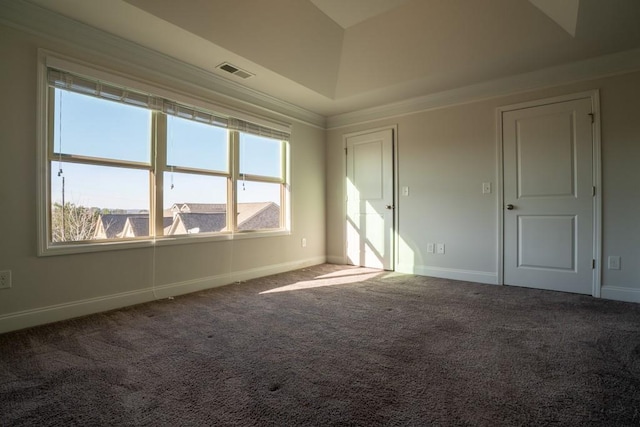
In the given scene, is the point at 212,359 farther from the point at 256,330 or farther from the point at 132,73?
the point at 132,73

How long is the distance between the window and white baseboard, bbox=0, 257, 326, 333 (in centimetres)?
48

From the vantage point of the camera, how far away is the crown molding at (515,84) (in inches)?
119

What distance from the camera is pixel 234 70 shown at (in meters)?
3.37

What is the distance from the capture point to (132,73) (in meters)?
2.89

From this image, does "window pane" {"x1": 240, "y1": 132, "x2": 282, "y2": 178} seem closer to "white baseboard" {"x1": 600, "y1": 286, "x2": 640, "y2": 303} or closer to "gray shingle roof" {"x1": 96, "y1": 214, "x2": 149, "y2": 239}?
"gray shingle roof" {"x1": 96, "y1": 214, "x2": 149, "y2": 239}

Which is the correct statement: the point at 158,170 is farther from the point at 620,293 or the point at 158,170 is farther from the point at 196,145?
the point at 620,293

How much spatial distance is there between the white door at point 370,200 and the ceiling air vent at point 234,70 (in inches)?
78.2

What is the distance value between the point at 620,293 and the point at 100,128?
16.9ft

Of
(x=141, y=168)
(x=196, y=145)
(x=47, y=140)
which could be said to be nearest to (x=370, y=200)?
(x=196, y=145)

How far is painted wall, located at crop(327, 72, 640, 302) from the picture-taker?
3.00m

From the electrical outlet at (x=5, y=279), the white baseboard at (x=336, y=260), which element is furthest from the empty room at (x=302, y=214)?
the white baseboard at (x=336, y=260)

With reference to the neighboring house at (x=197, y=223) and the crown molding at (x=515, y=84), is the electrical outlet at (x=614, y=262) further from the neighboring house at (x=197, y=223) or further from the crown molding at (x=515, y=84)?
the neighboring house at (x=197, y=223)

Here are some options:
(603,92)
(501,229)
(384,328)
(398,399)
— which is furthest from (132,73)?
(603,92)

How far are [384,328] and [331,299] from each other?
2.82ft
